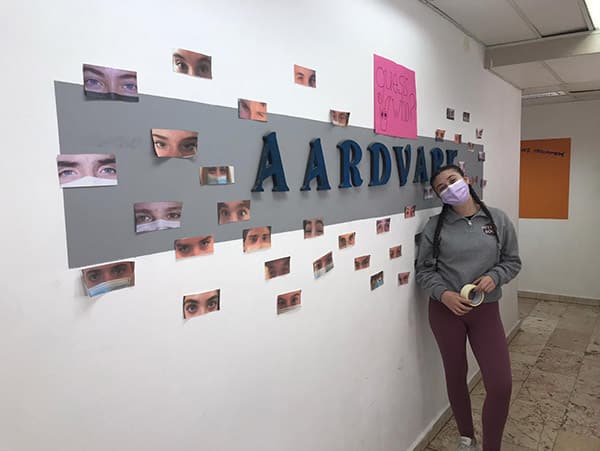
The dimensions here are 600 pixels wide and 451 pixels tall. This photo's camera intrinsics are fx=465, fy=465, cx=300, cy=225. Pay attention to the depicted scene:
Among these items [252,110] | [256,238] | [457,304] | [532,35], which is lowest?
[457,304]

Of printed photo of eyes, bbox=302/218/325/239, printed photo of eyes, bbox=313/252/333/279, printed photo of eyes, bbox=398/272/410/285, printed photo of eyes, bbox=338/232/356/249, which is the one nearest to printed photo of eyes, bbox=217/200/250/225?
printed photo of eyes, bbox=302/218/325/239

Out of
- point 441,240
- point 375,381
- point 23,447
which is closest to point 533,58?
point 441,240

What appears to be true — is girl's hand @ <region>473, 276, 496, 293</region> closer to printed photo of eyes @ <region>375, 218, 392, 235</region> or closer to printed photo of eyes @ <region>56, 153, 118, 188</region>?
printed photo of eyes @ <region>375, 218, 392, 235</region>

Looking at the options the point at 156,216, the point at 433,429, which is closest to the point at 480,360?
the point at 433,429

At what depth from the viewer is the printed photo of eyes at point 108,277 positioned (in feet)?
3.51

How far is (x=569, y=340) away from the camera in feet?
14.3

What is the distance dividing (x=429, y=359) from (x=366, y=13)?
194 centimetres

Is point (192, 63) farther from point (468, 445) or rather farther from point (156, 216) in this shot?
point (468, 445)

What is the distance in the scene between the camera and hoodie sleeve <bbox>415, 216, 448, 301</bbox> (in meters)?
2.44

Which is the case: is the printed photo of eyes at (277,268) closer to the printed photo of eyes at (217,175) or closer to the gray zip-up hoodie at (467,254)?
the printed photo of eyes at (217,175)

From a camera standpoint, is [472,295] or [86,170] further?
[472,295]

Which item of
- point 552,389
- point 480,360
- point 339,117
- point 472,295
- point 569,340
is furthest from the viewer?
point 569,340

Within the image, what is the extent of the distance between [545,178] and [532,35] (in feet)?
9.52

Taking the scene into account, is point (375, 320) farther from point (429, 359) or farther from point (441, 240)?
point (429, 359)
